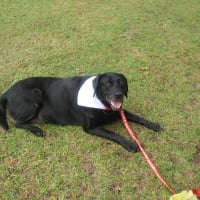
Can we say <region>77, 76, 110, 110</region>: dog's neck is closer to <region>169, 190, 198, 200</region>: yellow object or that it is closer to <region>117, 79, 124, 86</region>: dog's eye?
<region>117, 79, 124, 86</region>: dog's eye

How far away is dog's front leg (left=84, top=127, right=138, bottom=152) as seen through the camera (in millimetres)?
4422

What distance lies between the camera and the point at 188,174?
13.6ft

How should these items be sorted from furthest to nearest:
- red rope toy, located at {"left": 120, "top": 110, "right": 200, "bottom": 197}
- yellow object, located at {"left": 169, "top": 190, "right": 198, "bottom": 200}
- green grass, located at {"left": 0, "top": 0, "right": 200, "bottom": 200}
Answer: green grass, located at {"left": 0, "top": 0, "right": 200, "bottom": 200}
red rope toy, located at {"left": 120, "top": 110, "right": 200, "bottom": 197}
yellow object, located at {"left": 169, "top": 190, "right": 198, "bottom": 200}

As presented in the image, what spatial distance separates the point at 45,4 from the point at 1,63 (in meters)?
3.00

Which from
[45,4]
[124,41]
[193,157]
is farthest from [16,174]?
[45,4]

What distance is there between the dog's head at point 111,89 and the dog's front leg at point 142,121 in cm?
42

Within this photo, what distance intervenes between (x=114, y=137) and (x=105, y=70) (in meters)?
1.88

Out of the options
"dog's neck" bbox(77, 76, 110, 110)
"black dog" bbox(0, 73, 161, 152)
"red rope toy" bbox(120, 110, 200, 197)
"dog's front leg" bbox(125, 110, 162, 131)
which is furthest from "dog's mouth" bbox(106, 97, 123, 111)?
"dog's front leg" bbox(125, 110, 162, 131)

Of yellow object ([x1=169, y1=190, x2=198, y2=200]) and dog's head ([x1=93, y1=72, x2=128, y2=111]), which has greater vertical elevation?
dog's head ([x1=93, y1=72, x2=128, y2=111])

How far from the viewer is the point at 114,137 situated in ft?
14.8

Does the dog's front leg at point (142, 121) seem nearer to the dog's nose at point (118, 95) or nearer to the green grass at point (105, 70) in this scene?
the green grass at point (105, 70)

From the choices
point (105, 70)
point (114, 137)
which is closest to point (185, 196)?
point (114, 137)

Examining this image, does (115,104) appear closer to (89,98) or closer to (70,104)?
(89,98)

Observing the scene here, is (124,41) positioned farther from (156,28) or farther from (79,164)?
(79,164)
